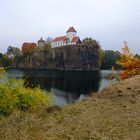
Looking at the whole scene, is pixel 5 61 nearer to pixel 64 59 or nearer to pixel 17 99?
pixel 64 59

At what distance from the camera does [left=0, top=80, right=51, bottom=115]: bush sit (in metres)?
15.5

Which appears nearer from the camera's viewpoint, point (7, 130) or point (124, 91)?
point (7, 130)

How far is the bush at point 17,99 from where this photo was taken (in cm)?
1546

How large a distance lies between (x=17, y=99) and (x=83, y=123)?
6.08 m

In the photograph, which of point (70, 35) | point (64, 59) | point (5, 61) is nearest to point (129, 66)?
point (64, 59)

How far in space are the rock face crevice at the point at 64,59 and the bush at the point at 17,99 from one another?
136 metres

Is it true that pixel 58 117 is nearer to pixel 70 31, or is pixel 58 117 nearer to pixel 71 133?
pixel 71 133

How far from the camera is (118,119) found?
11734mm

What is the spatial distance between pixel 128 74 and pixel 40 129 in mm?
18147

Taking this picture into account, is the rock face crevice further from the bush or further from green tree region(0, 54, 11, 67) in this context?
the bush

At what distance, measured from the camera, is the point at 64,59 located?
524 ft

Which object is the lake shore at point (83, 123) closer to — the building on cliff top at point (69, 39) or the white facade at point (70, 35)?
the building on cliff top at point (69, 39)

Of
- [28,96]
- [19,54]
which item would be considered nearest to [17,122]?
[28,96]

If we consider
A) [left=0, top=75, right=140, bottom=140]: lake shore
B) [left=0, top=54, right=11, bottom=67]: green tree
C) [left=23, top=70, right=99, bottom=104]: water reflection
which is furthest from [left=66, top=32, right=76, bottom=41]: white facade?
[left=0, top=75, right=140, bottom=140]: lake shore
